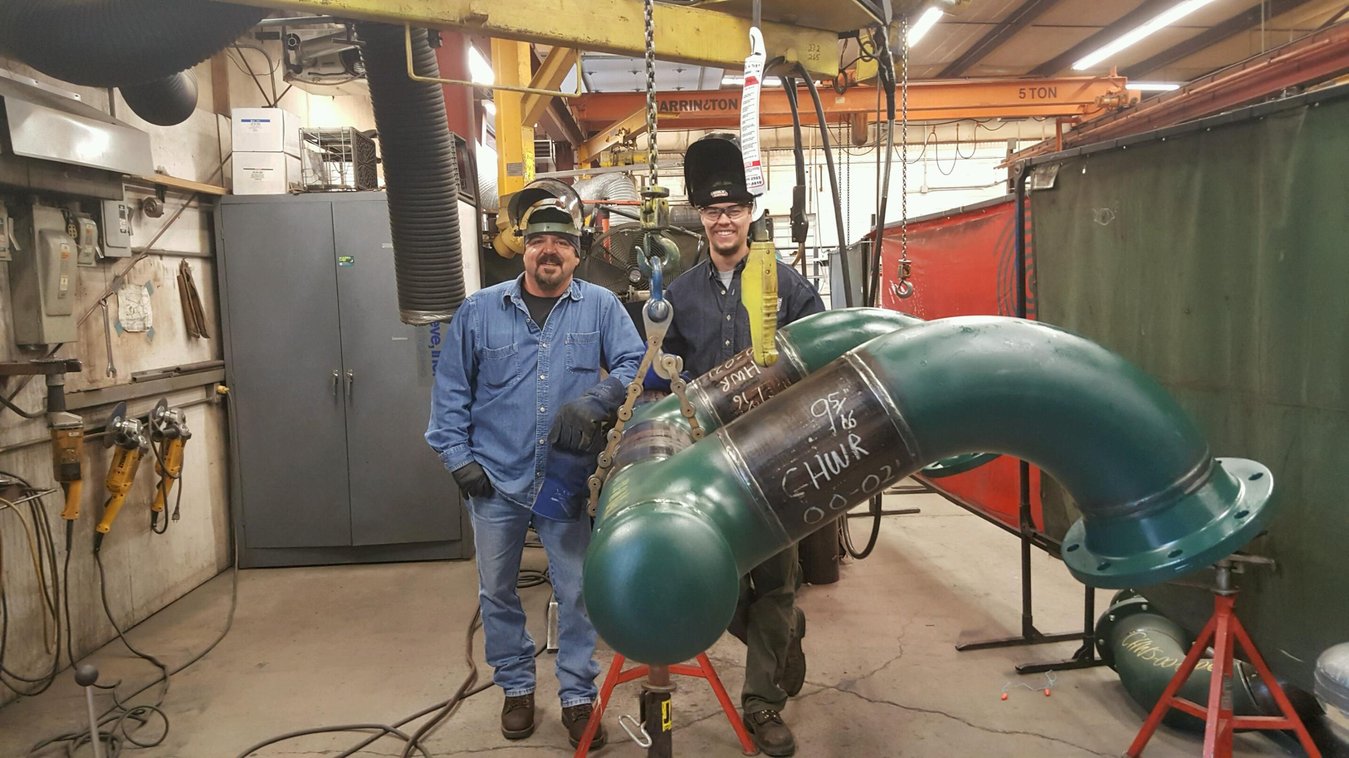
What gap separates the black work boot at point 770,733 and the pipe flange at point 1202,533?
1209mm

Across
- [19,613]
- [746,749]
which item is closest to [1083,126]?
[746,749]

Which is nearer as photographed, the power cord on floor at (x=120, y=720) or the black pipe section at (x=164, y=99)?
the power cord on floor at (x=120, y=720)

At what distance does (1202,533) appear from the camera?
1089 millimetres

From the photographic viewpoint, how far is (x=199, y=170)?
11.8 feet

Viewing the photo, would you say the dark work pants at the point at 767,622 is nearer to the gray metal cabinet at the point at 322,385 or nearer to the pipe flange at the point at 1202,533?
the pipe flange at the point at 1202,533

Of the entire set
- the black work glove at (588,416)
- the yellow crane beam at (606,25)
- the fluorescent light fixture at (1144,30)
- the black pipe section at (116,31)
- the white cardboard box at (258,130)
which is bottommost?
the black work glove at (588,416)

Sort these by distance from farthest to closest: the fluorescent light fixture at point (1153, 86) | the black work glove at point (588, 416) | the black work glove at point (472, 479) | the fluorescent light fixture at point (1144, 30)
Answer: the fluorescent light fixture at point (1153, 86) < the fluorescent light fixture at point (1144, 30) < the black work glove at point (472, 479) < the black work glove at point (588, 416)

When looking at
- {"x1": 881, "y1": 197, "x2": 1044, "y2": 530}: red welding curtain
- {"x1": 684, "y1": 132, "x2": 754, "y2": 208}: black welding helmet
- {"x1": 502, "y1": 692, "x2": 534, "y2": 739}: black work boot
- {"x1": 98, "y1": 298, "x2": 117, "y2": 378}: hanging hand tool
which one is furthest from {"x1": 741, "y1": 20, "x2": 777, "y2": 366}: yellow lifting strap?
{"x1": 98, "y1": 298, "x2": 117, "y2": 378}: hanging hand tool

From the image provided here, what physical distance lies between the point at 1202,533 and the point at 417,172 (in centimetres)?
217

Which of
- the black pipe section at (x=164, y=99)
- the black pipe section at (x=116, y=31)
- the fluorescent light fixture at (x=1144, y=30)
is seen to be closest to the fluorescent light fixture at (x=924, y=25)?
the fluorescent light fixture at (x=1144, y=30)

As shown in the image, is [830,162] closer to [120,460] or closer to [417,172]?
[417,172]

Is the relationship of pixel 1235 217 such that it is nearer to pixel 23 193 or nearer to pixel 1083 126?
pixel 23 193

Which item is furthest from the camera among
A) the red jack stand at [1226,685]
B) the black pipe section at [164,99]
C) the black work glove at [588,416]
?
the black pipe section at [164,99]

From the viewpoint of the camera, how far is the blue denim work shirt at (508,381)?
2180 mm
